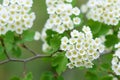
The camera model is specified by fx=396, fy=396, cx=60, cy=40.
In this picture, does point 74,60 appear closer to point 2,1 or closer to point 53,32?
point 53,32

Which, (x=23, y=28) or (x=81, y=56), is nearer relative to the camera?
(x=81, y=56)

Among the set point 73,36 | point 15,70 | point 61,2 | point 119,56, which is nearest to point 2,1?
point 61,2

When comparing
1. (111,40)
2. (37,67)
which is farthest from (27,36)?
(37,67)

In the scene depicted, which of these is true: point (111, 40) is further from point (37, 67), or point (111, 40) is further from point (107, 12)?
point (37, 67)

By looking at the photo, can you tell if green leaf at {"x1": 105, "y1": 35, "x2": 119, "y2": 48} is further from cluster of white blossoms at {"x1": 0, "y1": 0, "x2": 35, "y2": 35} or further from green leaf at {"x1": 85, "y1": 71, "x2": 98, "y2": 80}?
cluster of white blossoms at {"x1": 0, "y1": 0, "x2": 35, "y2": 35}

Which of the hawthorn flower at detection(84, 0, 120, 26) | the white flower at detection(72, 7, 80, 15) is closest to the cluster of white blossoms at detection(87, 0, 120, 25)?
the hawthorn flower at detection(84, 0, 120, 26)

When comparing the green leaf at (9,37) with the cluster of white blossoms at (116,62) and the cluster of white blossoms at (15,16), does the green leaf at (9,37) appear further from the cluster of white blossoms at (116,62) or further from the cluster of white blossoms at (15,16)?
the cluster of white blossoms at (116,62)
